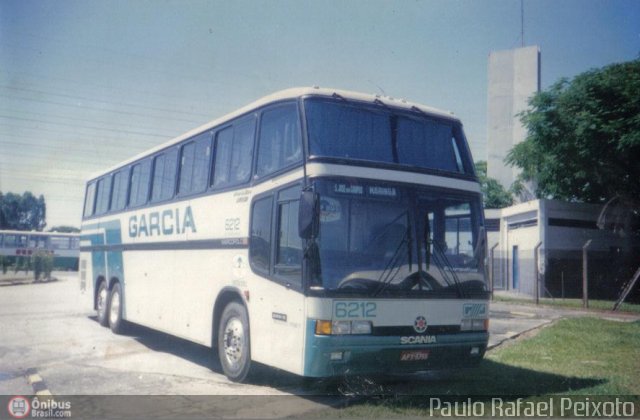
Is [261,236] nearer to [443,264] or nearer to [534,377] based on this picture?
[443,264]

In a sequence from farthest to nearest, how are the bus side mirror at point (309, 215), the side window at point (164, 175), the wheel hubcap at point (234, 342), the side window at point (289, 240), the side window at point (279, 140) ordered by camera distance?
the side window at point (164, 175)
the wheel hubcap at point (234, 342)
the side window at point (279, 140)
the side window at point (289, 240)
the bus side mirror at point (309, 215)

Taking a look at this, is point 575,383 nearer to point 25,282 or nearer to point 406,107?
point 406,107

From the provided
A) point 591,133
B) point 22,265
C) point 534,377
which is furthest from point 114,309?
point 22,265

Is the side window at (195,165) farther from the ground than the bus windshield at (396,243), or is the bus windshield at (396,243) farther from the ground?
the side window at (195,165)

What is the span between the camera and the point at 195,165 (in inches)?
395

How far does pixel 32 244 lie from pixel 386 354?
43664 mm

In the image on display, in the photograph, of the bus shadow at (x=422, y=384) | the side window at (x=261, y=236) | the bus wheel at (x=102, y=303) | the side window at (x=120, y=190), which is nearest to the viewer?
the bus shadow at (x=422, y=384)

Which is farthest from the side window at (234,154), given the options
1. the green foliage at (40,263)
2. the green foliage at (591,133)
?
the green foliage at (40,263)

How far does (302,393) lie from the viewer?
730 cm

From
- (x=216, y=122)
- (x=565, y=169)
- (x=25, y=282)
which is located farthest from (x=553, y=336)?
(x=25, y=282)

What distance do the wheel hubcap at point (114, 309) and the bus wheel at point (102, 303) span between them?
241mm

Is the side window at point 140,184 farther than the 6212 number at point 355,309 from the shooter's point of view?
Yes

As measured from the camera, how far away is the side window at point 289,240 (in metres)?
6.81

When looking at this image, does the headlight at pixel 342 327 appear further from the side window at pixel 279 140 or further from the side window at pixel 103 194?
the side window at pixel 103 194
